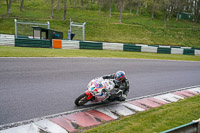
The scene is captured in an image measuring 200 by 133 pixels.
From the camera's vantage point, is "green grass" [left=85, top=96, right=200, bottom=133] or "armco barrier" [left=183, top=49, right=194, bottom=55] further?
"armco barrier" [left=183, top=49, right=194, bottom=55]

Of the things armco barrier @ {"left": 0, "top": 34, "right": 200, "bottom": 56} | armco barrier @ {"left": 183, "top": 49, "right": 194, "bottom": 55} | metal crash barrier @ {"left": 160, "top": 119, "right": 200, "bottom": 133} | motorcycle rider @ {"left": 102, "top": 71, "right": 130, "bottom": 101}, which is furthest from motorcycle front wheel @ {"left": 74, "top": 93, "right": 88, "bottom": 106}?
Answer: armco barrier @ {"left": 183, "top": 49, "right": 194, "bottom": 55}

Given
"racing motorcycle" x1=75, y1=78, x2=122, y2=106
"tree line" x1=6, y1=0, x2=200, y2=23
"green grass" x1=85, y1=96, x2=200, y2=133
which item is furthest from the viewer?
"tree line" x1=6, y1=0, x2=200, y2=23

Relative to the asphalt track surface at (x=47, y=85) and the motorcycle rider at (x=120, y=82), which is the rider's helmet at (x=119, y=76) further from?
the asphalt track surface at (x=47, y=85)

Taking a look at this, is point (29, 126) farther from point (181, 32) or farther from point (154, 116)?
point (181, 32)

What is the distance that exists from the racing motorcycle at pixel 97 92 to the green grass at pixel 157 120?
100cm

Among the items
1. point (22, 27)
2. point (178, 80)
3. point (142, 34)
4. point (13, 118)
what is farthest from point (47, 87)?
point (142, 34)

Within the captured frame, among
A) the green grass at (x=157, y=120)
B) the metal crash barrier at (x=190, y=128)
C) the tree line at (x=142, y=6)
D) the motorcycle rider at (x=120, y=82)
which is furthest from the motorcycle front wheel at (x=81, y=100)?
the tree line at (x=142, y=6)

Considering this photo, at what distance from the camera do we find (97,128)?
5.25 meters

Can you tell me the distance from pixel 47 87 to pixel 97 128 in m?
3.68

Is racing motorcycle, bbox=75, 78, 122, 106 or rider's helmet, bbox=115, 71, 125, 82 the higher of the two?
rider's helmet, bbox=115, 71, 125, 82

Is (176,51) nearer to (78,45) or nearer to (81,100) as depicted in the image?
(78,45)

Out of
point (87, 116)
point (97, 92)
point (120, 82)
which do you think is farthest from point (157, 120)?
point (87, 116)

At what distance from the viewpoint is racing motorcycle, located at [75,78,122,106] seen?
6.45 m

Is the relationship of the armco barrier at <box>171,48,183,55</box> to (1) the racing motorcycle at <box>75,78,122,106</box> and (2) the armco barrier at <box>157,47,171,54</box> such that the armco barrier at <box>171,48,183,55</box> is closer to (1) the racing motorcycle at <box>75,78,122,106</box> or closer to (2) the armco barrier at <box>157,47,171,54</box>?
(2) the armco barrier at <box>157,47,171,54</box>
